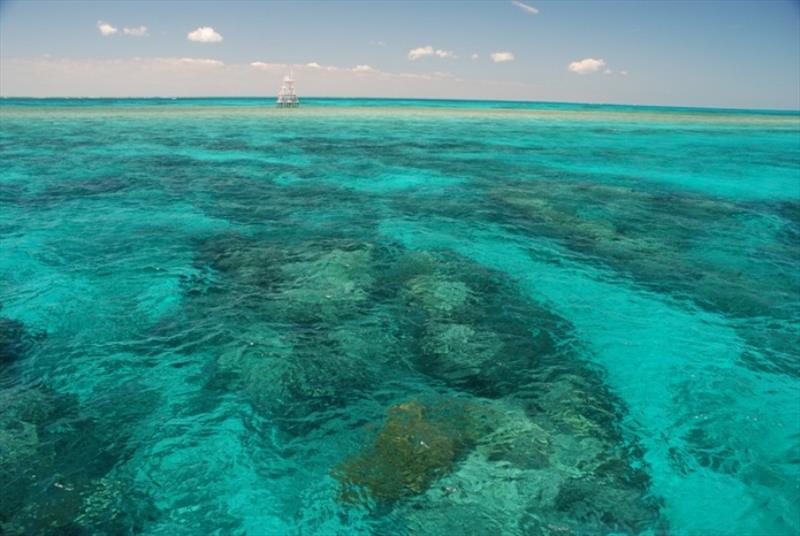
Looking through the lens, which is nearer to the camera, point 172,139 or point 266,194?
point 266,194

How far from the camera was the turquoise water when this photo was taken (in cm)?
674

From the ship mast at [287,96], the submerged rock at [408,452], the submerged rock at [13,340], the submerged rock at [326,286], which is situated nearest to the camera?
the submerged rock at [408,452]

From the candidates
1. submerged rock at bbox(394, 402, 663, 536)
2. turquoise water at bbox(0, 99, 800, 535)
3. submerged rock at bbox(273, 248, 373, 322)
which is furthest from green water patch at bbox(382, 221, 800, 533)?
submerged rock at bbox(273, 248, 373, 322)

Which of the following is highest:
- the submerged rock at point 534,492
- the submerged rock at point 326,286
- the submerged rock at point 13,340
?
the submerged rock at point 326,286

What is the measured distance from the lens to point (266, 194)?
25.5 metres

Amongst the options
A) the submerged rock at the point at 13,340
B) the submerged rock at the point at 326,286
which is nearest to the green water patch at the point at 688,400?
the submerged rock at the point at 326,286

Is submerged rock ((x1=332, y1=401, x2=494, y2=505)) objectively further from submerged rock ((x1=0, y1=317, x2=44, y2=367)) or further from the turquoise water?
submerged rock ((x1=0, y1=317, x2=44, y2=367))

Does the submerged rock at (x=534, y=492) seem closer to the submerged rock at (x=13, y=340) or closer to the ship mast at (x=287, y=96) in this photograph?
the submerged rock at (x=13, y=340)

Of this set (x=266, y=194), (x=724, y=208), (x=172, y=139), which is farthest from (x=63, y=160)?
(x=724, y=208)

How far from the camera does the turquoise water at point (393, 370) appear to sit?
22.1ft

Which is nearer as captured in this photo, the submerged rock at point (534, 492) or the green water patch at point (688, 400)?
the submerged rock at point (534, 492)

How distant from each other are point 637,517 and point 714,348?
648cm

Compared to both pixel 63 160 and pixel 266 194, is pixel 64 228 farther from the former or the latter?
pixel 63 160

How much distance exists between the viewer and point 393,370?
9805 millimetres
